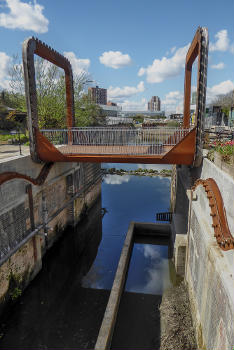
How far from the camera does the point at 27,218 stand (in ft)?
40.4

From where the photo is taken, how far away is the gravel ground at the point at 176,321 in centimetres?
886

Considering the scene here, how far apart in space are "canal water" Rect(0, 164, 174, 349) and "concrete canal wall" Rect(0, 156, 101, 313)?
0.97 meters

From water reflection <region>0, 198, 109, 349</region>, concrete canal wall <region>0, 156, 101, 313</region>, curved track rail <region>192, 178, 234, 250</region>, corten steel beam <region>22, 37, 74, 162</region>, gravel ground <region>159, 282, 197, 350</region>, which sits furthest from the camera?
corten steel beam <region>22, 37, 74, 162</region>

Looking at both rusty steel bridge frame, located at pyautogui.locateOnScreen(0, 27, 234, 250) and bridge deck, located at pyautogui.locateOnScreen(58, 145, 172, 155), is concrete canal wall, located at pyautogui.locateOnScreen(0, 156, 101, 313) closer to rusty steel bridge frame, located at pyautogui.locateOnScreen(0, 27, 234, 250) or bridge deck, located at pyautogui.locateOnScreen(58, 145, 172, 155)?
rusty steel bridge frame, located at pyautogui.locateOnScreen(0, 27, 234, 250)

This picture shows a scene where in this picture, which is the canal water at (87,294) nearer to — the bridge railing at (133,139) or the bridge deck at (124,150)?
the bridge deck at (124,150)

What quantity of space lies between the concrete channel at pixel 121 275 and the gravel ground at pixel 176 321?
2102 mm

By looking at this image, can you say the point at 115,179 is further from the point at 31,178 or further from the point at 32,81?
the point at 32,81

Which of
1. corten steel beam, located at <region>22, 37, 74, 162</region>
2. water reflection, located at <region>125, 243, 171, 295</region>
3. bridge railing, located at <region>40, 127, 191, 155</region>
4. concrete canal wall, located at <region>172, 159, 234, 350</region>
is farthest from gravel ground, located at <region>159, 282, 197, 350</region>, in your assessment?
corten steel beam, located at <region>22, 37, 74, 162</region>

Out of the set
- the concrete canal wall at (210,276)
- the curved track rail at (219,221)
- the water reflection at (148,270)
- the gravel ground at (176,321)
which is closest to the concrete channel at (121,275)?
the water reflection at (148,270)

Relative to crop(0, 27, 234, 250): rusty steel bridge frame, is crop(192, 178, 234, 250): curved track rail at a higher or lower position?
lower

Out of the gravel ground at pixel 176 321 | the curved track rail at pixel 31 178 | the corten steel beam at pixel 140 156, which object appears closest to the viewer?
the gravel ground at pixel 176 321

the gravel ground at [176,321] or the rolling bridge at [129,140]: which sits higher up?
the rolling bridge at [129,140]

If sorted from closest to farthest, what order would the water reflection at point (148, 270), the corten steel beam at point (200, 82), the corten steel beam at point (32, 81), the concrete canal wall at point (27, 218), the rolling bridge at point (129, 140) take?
the corten steel beam at point (200, 82)
the concrete canal wall at point (27, 218)
the rolling bridge at point (129, 140)
the corten steel beam at point (32, 81)
the water reflection at point (148, 270)

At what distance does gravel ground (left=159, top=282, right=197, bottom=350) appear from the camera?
886 cm
